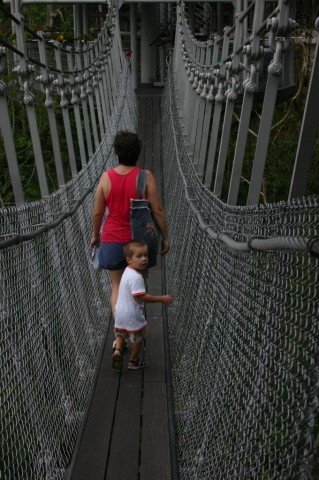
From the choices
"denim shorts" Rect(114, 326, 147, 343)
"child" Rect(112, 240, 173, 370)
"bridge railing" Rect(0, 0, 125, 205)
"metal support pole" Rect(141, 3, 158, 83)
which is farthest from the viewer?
"metal support pole" Rect(141, 3, 158, 83)

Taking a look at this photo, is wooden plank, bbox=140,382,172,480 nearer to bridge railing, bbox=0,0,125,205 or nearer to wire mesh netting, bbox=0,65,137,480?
wire mesh netting, bbox=0,65,137,480

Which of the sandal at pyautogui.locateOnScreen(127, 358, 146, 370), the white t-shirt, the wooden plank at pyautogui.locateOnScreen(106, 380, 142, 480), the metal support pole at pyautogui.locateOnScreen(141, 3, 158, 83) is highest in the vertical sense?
the white t-shirt

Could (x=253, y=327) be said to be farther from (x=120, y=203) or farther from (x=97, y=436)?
(x=120, y=203)

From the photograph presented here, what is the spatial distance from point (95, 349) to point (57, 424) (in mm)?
1398

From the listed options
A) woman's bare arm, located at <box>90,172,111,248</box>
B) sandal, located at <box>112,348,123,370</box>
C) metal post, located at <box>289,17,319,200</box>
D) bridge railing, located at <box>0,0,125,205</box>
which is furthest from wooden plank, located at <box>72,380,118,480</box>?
bridge railing, located at <box>0,0,125,205</box>

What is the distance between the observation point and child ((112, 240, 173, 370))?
12.6ft

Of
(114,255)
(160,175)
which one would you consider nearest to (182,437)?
(114,255)

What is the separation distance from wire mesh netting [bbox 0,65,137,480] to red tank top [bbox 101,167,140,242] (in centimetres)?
22

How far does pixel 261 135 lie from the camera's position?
357 cm

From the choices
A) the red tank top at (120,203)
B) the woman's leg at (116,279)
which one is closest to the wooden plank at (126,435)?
the woman's leg at (116,279)

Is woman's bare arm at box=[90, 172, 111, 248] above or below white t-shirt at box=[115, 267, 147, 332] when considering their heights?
above

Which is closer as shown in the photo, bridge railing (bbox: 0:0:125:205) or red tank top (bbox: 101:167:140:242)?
red tank top (bbox: 101:167:140:242)

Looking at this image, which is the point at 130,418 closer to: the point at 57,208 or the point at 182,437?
the point at 182,437

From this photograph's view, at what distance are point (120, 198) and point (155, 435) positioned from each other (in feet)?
3.92
